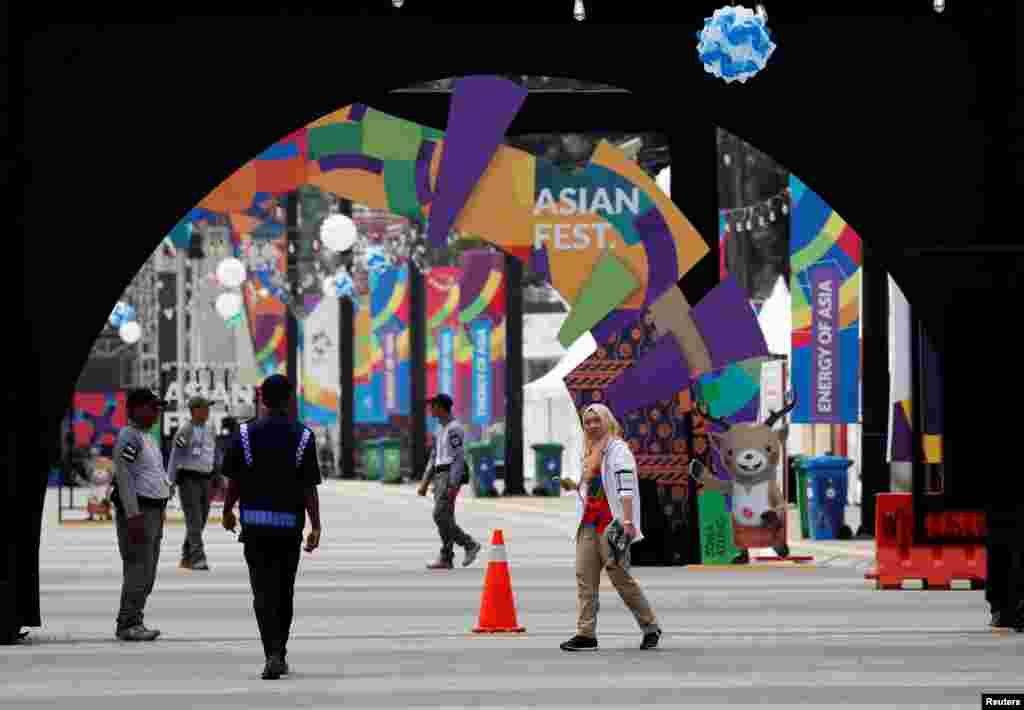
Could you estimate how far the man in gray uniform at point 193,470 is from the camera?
2738cm

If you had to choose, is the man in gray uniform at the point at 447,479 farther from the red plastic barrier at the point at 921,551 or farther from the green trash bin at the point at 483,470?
the green trash bin at the point at 483,470

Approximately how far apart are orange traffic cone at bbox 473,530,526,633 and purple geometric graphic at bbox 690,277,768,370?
28.3 ft

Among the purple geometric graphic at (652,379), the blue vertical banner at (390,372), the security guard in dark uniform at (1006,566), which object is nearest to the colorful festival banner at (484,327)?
the blue vertical banner at (390,372)

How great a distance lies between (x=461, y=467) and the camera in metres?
28.0

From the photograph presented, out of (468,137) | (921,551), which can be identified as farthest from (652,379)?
(921,551)

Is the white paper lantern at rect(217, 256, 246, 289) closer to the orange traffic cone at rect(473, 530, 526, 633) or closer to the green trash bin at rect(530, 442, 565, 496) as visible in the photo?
the green trash bin at rect(530, 442, 565, 496)

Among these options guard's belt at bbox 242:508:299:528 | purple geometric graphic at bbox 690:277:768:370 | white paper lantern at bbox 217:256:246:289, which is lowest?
guard's belt at bbox 242:508:299:528

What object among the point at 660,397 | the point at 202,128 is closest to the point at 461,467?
the point at 660,397

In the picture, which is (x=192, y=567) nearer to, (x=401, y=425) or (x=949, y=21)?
(x=949, y=21)

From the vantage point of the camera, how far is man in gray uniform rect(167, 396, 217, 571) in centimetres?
2738

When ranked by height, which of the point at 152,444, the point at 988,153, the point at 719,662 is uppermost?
the point at 988,153

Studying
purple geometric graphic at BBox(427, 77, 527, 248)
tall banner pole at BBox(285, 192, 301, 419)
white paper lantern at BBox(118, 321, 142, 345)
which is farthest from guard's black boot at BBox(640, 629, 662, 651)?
white paper lantern at BBox(118, 321, 142, 345)

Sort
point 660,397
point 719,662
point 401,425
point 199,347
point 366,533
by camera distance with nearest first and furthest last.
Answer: point 719,662
point 660,397
point 366,533
point 401,425
point 199,347

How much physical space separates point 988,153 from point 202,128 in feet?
19.2
